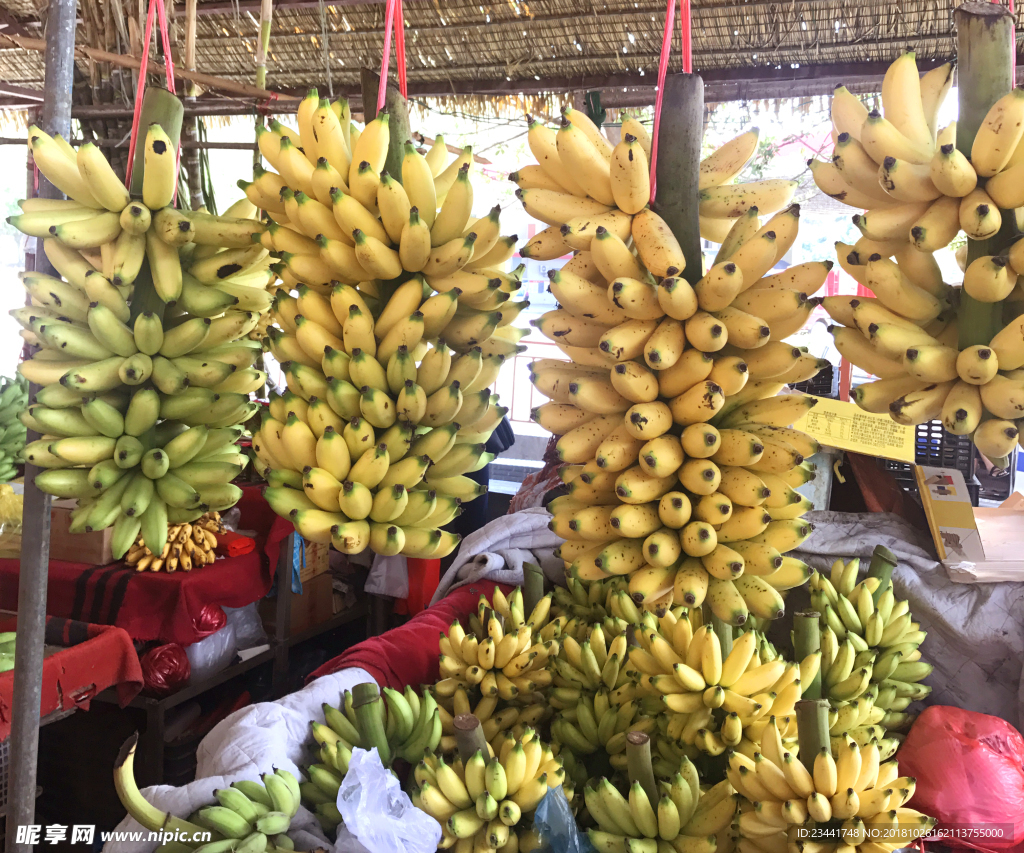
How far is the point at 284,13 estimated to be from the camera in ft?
9.91

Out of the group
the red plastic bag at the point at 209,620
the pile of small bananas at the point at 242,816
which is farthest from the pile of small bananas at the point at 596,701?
the red plastic bag at the point at 209,620

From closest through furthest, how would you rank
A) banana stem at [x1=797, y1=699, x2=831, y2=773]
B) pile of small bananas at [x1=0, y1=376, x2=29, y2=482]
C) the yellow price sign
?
1. banana stem at [x1=797, y1=699, x2=831, y2=773]
2. the yellow price sign
3. pile of small bananas at [x1=0, y1=376, x2=29, y2=482]

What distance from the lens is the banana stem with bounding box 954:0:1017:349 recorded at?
89 cm

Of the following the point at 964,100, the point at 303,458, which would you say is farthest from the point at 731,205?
the point at 303,458

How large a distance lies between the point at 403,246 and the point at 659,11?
2.23 metres

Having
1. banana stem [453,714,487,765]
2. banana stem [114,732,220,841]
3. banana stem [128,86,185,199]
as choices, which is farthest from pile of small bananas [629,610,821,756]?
banana stem [128,86,185,199]

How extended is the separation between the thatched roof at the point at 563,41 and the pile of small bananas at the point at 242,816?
2.37m

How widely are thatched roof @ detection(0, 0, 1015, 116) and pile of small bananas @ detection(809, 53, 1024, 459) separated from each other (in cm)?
187

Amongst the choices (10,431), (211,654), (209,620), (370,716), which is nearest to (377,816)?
(370,716)

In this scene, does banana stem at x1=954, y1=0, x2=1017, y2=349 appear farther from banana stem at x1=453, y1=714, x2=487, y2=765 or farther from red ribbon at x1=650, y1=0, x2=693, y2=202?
banana stem at x1=453, y1=714, x2=487, y2=765

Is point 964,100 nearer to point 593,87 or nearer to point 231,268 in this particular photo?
point 231,268

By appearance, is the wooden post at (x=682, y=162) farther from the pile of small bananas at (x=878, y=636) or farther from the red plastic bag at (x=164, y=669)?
the red plastic bag at (x=164, y=669)

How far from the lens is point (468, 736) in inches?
54.5

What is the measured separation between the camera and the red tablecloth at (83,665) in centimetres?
203
